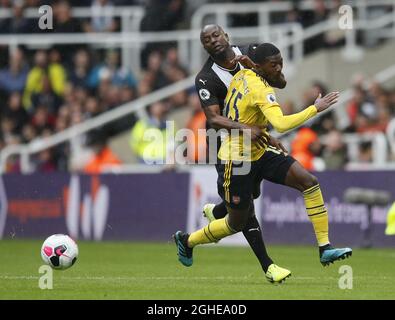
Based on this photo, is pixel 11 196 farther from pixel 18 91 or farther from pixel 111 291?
pixel 111 291

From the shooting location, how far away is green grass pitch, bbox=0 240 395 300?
34.7 ft

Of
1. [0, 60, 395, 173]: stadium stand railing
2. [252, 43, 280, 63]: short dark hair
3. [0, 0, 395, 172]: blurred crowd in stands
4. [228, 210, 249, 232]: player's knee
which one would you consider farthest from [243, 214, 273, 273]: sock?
[0, 60, 395, 173]: stadium stand railing

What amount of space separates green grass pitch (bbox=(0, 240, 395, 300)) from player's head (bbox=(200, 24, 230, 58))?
7.63 ft

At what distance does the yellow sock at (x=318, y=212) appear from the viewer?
1162 centimetres

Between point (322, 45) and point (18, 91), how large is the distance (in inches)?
229

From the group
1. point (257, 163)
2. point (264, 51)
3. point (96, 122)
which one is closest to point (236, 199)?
point (257, 163)

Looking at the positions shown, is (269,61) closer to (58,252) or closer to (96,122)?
(58,252)

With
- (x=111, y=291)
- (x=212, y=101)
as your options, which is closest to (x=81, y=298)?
(x=111, y=291)

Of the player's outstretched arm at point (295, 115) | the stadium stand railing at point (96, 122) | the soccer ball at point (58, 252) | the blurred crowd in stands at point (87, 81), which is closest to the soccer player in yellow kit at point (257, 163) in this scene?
the player's outstretched arm at point (295, 115)

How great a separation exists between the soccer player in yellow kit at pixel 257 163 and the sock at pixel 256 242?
0.28ft

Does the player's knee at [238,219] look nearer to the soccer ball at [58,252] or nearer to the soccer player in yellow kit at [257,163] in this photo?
the soccer player in yellow kit at [257,163]

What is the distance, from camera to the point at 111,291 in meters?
10.8

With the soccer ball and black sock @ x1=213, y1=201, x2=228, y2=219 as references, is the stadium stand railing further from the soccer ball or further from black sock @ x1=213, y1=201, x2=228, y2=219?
the soccer ball

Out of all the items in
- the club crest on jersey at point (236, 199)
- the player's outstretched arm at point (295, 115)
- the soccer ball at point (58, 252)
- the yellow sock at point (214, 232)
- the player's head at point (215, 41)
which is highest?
the player's head at point (215, 41)
